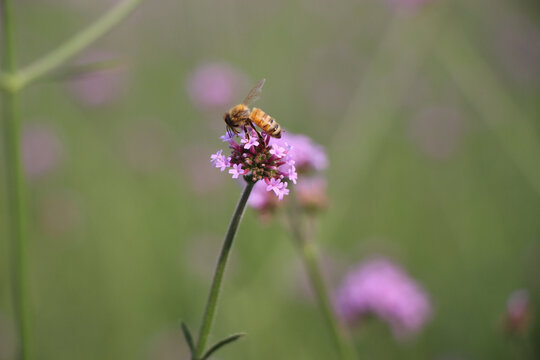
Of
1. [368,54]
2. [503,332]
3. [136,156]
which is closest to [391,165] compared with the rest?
[368,54]

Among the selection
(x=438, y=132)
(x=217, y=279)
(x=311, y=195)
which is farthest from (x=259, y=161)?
(x=438, y=132)

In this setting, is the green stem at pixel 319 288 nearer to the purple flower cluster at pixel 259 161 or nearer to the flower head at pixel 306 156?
the flower head at pixel 306 156

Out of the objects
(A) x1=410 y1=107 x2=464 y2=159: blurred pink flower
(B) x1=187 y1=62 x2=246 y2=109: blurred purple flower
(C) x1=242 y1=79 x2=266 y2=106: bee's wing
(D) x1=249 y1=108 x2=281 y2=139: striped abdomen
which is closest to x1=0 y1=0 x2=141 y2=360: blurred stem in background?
(C) x1=242 y1=79 x2=266 y2=106: bee's wing

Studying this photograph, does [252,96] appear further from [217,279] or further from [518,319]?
[518,319]

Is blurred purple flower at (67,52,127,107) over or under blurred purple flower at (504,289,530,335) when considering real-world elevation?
over

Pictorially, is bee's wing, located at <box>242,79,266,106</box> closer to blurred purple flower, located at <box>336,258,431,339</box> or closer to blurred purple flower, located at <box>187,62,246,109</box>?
blurred purple flower, located at <box>336,258,431,339</box>

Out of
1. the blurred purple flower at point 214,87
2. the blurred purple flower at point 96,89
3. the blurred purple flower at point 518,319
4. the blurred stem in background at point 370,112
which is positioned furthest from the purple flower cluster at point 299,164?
the blurred purple flower at point 96,89
